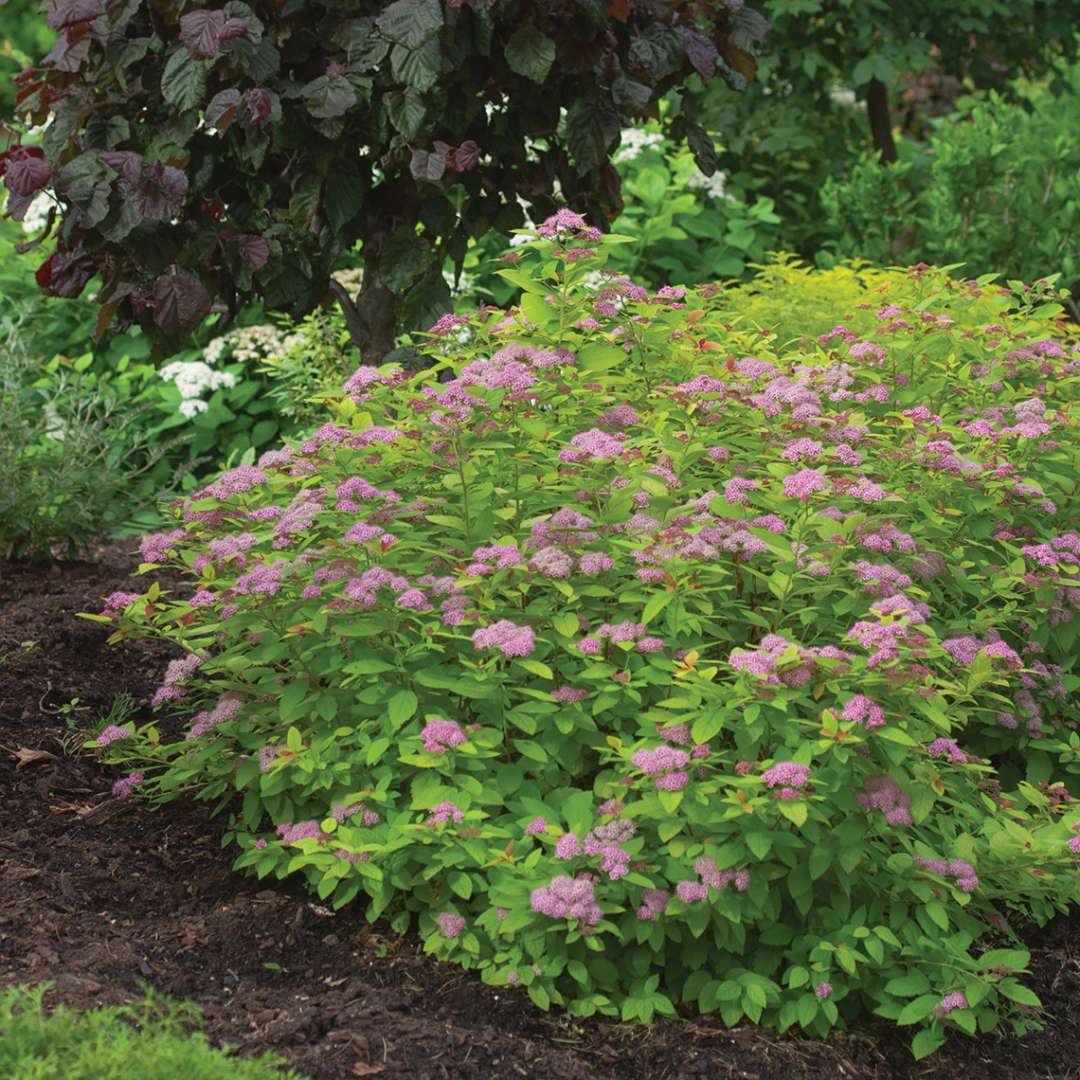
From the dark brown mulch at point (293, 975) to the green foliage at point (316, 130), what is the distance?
134cm

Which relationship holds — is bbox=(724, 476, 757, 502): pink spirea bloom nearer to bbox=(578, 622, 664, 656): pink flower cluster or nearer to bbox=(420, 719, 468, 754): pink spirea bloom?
bbox=(578, 622, 664, 656): pink flower cluster

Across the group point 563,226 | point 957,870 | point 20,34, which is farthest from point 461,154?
point 20,34

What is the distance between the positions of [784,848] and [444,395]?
1.07 meters

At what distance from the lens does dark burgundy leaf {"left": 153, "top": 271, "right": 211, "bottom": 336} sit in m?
3.81

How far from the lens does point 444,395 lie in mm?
2871

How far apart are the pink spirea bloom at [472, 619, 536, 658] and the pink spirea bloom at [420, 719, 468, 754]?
0.15 m

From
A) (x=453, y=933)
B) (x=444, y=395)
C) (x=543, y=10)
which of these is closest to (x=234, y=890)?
(x=453, y=933)

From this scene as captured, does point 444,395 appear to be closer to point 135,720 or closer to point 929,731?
point 929,731

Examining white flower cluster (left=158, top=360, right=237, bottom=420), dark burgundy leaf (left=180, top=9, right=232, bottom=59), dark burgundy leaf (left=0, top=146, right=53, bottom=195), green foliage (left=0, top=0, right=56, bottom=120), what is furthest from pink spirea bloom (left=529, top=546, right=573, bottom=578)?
green foliage (left=0, top=0, right=56, bottom=120)

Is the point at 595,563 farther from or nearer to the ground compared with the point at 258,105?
nearer to the ground

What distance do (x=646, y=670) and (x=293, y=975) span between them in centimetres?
90

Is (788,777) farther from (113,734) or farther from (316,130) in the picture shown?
(316,130)

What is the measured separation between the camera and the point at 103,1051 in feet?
6.81

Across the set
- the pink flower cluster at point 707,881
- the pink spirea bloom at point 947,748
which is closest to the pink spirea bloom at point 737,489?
the pink spirea bloom at point 947,748
